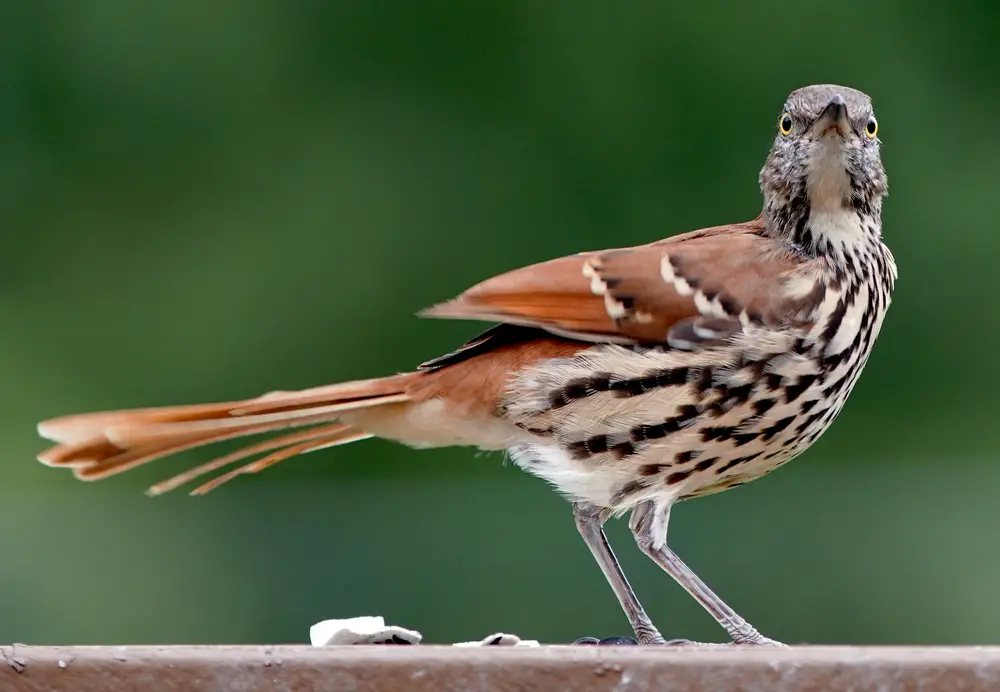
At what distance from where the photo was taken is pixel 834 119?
3320 mm

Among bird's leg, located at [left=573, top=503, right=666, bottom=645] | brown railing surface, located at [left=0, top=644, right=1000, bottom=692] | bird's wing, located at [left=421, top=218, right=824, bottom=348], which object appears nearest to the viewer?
brown railing surface, located at [left=0, top=644, right=1000, bottom=692]

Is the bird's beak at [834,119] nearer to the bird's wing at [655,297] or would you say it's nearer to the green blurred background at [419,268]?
the bird's wing at [655,297]

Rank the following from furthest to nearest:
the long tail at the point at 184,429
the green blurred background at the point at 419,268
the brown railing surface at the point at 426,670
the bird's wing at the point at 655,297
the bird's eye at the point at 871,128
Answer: the green blurred background at the point at 419,268, the bird's eye at the point at 871,128, the bird's wing at the point at 655,297, the long tail at the point at 184,429, the brown railing surface at the point at 426,670

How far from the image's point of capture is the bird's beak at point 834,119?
331 centimetres

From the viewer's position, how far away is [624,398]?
3.10 metres

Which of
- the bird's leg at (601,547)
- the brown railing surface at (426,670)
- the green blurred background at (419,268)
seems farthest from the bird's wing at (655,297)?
the green blurred background at (419,268)

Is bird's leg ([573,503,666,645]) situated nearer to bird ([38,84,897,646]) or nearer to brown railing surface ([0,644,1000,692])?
bird ([38,84,897,646])

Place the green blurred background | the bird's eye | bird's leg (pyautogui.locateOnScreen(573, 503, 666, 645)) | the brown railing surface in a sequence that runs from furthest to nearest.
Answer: the green blurred background
the bird's eye
bird's leg (pyautogui.locateOnScreen(573, 503, 666, 645))
the brown railing surface

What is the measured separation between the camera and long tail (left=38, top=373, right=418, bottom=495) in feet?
9.83

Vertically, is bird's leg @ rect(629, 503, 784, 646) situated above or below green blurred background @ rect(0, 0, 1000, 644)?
below

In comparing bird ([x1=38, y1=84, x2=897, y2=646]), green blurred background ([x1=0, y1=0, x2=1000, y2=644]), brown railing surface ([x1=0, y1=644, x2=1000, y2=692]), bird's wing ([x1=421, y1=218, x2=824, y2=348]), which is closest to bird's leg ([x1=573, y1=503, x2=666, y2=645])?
bird ([x1=38, y1=84, x2=897, y2=646])

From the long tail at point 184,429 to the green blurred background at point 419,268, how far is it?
3866 mm

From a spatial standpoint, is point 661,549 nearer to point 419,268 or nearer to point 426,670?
point 426,670

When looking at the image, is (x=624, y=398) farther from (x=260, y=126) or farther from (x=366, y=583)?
(x=260, y=126)
